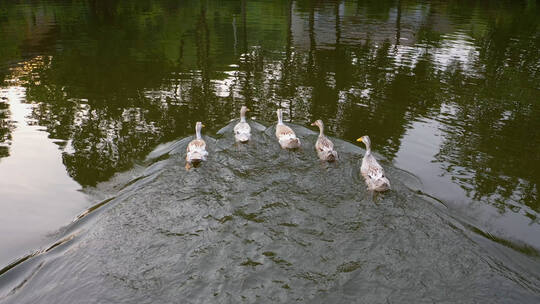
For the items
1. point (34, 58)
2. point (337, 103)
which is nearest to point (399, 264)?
point (337, 103)

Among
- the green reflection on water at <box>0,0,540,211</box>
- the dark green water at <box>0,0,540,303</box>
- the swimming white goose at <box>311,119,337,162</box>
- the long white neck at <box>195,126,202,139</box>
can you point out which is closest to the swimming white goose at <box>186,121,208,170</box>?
the dark green water at <box>0,0,540,303</box>

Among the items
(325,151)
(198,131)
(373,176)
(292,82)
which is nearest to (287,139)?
(325,151)

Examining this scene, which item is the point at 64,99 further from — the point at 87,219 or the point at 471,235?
the point at 471,235

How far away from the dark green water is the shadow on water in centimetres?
3

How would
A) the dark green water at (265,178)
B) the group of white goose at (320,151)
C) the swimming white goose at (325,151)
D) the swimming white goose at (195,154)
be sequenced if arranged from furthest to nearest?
the swimming white goose at (325,151), the swimming white goose at (195,154), the group of white goose at (320,151), the dark green water at (265,178)

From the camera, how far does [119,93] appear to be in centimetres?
1477

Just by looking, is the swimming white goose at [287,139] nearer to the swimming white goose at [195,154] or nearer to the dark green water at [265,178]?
the dark green water at [265,178]

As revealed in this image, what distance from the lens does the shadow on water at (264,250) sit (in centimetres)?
565

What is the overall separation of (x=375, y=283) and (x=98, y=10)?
119 ft

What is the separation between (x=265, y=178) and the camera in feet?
28.3

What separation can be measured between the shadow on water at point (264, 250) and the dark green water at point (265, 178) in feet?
0.11

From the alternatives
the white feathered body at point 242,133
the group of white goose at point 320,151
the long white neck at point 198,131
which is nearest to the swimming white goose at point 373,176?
the group of white goose at point 320,151

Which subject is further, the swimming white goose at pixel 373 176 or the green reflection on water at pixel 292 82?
the green reflection on water at pixel 292 82

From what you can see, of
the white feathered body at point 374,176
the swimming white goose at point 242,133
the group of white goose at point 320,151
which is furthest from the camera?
the swimming white goose at point 242,133
